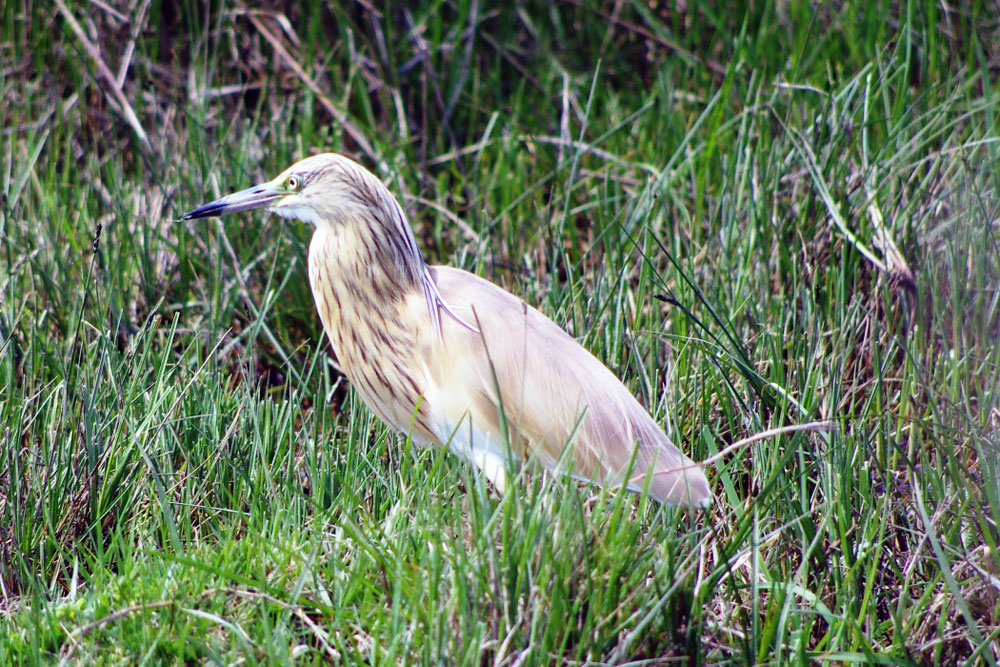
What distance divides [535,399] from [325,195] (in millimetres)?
703

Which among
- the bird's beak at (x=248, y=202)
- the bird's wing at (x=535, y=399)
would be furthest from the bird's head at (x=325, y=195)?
the bird's wing at (x=535, y=399)

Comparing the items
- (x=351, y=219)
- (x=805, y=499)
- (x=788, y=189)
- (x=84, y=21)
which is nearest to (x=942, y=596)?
(x=805, y=499)

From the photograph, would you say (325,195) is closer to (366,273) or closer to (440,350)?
(366,273)

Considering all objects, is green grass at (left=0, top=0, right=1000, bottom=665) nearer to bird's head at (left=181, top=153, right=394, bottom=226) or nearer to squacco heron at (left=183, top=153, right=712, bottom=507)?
squacco heron at (left=183, top=153, right=712, bottom=507)

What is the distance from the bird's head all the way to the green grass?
0.42m

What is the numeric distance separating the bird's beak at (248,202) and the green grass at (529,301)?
35cm

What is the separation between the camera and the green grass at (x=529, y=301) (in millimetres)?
2027

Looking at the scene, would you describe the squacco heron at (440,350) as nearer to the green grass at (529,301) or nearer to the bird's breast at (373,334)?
the bird's breast at (373,334)

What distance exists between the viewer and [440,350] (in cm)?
254

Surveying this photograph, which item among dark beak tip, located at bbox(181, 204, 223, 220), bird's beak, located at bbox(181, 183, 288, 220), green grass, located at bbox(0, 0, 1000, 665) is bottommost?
green grass, located at bbox(0, 0, 1000, 665)

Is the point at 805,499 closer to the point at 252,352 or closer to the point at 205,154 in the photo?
the point at 252,352

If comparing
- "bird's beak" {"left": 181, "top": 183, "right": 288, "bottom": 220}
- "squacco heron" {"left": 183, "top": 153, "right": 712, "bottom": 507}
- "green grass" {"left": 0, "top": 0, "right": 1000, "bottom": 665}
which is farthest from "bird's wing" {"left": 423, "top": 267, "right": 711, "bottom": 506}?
"bird's beak" {"left": 181, "top": 183, "right": 288, "bottom": 220}

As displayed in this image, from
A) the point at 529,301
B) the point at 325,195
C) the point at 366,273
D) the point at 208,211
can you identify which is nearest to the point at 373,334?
the point at 366,273

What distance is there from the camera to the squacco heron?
250 centimetres
